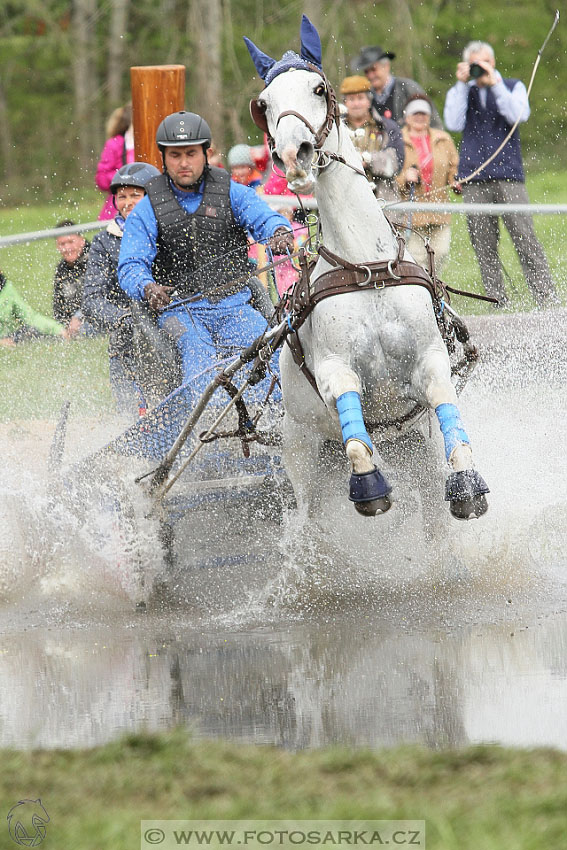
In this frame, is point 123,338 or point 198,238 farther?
point 123,338

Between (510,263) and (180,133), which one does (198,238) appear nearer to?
(180,133)

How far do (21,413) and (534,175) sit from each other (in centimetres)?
692

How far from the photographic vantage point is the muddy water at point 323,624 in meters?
4.21

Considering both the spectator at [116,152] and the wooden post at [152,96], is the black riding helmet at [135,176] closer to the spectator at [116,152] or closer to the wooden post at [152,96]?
the wooden post at [152,96]

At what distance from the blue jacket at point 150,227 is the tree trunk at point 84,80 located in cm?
1629

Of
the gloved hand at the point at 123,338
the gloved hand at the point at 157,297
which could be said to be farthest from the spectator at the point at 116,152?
the gloved hand at the point at 157,297

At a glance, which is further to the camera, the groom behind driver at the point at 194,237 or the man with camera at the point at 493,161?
the man with camera at the point at 493,161

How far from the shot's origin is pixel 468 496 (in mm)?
4910

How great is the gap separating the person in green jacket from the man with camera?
3.13m

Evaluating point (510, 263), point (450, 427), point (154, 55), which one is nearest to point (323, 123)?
point (450, 427)

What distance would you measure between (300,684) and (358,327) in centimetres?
141

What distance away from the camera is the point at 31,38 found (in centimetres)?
2714

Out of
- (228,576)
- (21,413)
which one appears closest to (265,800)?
(228,576)

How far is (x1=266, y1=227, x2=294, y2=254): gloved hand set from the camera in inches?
236
